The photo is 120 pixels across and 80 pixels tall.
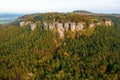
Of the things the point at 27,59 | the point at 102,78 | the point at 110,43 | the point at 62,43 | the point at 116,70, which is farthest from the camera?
the point at 62,43

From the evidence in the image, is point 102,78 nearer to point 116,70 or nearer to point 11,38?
point 116,70

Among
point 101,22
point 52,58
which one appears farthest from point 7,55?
point 101,22

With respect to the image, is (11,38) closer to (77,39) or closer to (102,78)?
(77,39)

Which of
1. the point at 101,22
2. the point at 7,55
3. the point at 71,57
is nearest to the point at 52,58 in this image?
the point at 71,57

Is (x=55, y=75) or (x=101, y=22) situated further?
(x=101, y=22)

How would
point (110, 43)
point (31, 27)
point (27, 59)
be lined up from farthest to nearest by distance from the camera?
point (31, 27) → point (110, 43) → point (27, 59)

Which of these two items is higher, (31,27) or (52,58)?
(31,27)
